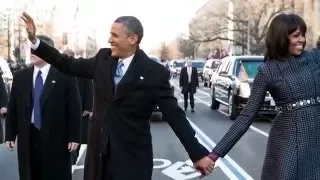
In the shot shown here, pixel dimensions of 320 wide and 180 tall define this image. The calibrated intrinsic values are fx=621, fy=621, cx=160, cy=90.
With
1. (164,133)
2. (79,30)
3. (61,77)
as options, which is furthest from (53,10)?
(61,77)

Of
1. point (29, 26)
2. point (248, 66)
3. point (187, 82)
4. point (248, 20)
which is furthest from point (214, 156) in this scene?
point (248, 20)

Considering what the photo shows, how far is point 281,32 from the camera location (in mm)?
4133

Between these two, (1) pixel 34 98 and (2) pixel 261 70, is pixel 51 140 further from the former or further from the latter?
(2) pixel 261 70

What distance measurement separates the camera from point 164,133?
14.4 metres

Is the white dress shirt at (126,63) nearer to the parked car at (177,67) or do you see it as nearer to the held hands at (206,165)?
the held hands at (206,165)

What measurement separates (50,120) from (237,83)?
1173 centimetres

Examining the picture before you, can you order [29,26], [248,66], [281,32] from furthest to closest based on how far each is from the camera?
[248,66] < [29,26] < [281,32]

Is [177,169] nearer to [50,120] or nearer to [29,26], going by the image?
[50,120]

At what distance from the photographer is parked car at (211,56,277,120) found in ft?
54.3

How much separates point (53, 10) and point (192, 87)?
8273 centimetres

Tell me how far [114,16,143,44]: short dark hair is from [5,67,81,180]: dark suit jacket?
1.63 m

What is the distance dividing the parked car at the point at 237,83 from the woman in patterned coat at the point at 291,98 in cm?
1158

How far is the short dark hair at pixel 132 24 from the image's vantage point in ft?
14.7

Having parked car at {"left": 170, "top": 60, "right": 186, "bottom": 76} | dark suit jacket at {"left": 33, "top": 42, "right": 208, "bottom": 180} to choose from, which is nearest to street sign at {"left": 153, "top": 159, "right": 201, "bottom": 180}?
dark suit jacket at {"left": 33, "top": 42, "right": 208, "bottom": 180}
